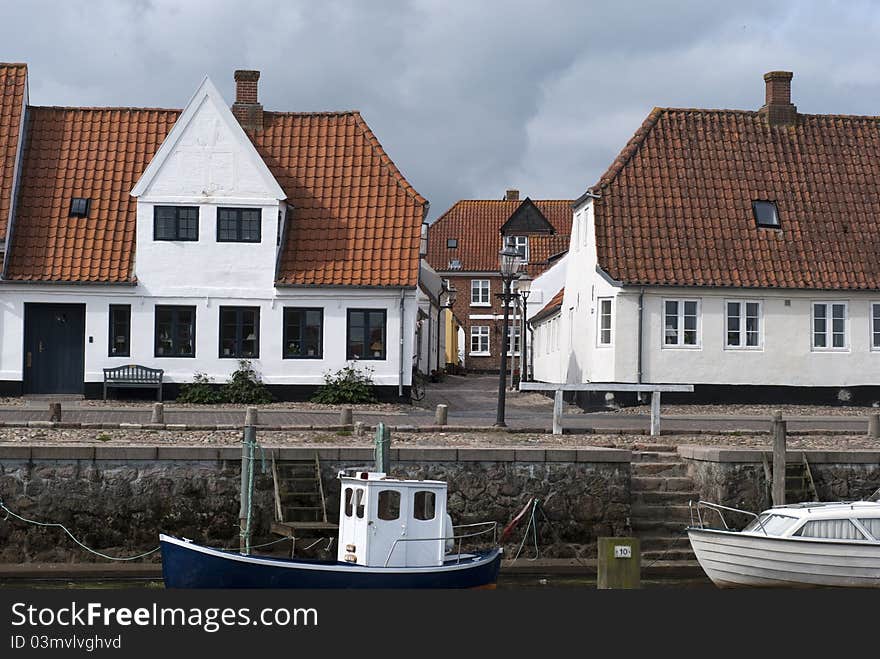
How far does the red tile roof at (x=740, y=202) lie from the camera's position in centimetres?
3525

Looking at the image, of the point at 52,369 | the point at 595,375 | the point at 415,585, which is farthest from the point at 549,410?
the point at 415,585

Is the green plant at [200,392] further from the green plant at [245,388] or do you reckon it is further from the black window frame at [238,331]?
the black window frame at [238,331]

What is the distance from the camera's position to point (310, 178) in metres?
36.5

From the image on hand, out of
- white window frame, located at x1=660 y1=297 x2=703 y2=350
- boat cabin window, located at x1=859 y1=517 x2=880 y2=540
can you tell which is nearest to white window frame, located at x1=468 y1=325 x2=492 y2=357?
white window frame, located at x1=660 y1=297 x2=703 y2=350

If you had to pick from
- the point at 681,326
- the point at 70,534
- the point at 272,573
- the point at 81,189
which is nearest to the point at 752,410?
the point at 681,326

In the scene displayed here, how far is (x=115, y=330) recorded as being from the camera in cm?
3412

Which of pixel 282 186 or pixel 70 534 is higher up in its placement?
pixel 282 186

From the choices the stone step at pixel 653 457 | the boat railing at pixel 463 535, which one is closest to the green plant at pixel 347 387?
the stone step at pixel 653 457

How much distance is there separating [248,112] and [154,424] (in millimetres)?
15599

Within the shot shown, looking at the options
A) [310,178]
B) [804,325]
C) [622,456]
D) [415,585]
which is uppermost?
[310,178]

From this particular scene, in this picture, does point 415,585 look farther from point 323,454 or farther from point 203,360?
point 203,360

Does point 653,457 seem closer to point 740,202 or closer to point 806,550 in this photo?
point 806,550

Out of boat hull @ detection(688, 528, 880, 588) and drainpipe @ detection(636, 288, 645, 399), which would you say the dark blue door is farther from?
boat hull @ detection(688, 528, 880, 588)

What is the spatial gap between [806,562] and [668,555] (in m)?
3.25
